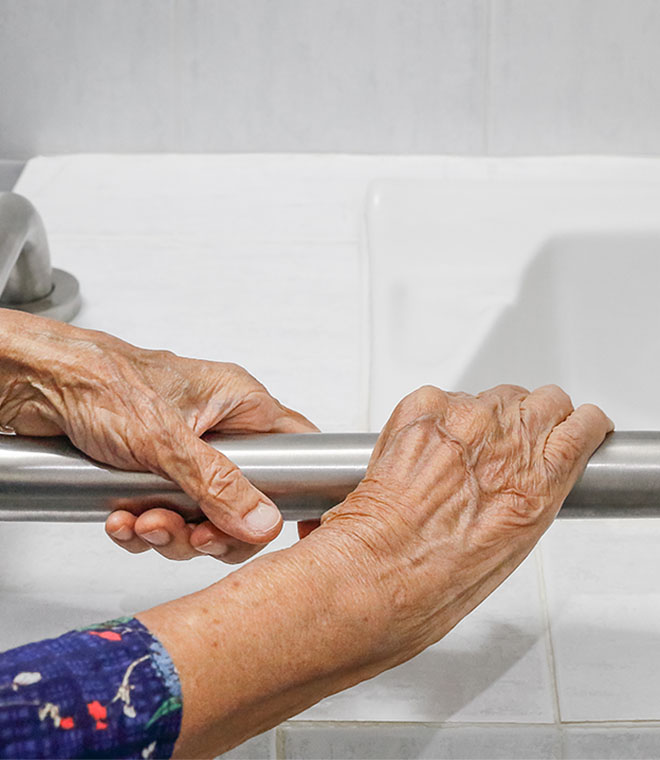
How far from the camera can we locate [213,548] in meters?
0.45

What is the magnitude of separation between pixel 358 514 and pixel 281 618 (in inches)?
2.1

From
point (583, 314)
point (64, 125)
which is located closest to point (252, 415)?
point (583, 314)

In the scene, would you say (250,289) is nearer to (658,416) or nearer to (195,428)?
(195,428)

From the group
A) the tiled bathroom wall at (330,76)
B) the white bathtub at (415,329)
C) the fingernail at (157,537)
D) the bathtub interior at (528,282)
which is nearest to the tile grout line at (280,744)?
the white bathtub at (415,329)

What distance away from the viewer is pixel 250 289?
747mm

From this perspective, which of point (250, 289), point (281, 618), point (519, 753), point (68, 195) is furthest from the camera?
point (68, 195)

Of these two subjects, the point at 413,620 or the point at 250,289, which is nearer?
the point at 413,620

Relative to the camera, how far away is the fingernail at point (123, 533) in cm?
42

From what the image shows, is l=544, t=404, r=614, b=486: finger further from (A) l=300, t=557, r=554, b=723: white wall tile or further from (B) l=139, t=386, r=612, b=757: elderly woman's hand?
(A) l=300, t=557, r=554, b=723: white wall tile

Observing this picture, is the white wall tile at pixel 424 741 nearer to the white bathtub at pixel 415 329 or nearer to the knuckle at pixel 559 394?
the white bathtub at pixel 415 329

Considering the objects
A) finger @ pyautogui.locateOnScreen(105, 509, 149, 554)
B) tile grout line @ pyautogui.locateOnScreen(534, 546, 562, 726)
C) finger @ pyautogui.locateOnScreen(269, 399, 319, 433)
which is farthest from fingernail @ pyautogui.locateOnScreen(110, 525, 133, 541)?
tile grout line @ pyautogui.locateOnScreen(534, 546, 562, 726)

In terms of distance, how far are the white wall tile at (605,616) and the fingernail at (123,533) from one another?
214mm

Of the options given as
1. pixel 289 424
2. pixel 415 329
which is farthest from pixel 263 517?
pixel 415 329

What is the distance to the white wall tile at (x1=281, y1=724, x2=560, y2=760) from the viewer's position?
1.49 feet
